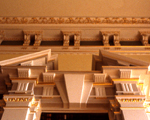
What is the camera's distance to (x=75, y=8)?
9.42 meters

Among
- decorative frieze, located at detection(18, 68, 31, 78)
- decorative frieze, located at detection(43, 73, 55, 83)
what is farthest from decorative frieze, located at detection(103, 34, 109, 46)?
decorative frieze, located at detection(18, 68, 31, 78)

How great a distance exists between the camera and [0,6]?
944cm

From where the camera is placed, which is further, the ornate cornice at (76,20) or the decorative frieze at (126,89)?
the ornate cornice at (76,20)

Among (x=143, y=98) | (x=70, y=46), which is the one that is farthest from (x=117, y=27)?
(x=143, y=98)

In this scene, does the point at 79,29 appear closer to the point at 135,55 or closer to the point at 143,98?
the point at 135,55

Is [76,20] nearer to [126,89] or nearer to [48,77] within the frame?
[48,77]

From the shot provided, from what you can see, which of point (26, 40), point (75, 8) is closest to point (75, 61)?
point (26, 40)

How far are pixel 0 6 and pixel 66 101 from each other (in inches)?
250

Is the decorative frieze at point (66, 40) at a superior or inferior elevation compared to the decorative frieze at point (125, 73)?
superior

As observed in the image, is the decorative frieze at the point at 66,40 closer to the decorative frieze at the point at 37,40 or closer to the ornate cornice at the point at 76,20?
the ornate cornice at the point at 76,20

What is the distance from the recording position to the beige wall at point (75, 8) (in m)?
9.41

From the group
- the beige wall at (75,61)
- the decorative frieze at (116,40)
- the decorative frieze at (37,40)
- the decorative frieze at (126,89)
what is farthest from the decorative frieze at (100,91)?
the decorative frieze at (37,40)

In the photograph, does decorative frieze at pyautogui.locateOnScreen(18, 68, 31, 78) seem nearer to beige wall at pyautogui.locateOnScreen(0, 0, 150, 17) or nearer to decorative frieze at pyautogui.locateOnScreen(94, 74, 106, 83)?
decorative frieze at pyautogui.locateOnScreen(94, 74, 106, 83)

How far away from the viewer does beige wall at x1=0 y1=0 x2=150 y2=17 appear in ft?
30.9
